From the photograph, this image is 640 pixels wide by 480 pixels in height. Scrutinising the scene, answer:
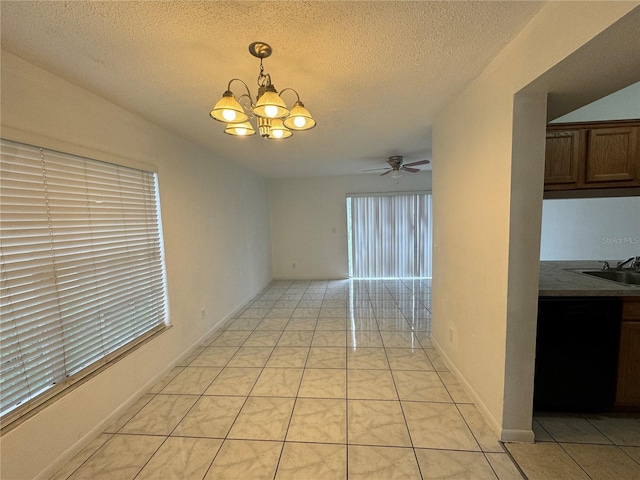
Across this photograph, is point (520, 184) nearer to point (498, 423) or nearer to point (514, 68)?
point (514, 68)

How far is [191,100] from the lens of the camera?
191cm

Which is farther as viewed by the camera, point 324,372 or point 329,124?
point 329,124

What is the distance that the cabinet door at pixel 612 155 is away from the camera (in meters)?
1.87

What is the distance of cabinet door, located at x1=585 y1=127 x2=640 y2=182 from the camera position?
187cm

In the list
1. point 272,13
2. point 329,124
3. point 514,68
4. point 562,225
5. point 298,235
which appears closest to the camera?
point 272,13

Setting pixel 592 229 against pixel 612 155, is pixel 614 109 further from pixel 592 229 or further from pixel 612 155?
pixel 592 229

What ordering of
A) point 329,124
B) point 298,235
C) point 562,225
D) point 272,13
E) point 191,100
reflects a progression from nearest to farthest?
point 272,13 < point 191,100 < point 329,124 < point 562,225 < point 298,235

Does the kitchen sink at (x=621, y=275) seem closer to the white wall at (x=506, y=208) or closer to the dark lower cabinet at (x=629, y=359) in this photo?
the dark lower cabinet at (x=629, y=359)

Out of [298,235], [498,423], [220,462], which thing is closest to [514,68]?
[498,423]

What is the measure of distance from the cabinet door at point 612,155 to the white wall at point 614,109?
0.28 m

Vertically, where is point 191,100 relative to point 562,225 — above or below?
above

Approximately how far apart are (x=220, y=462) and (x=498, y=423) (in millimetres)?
1719

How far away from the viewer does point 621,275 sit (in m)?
2.20

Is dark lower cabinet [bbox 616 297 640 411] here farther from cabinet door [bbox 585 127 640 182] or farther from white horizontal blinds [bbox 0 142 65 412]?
white horizontal blinds [bbox 0 142 65 412]
